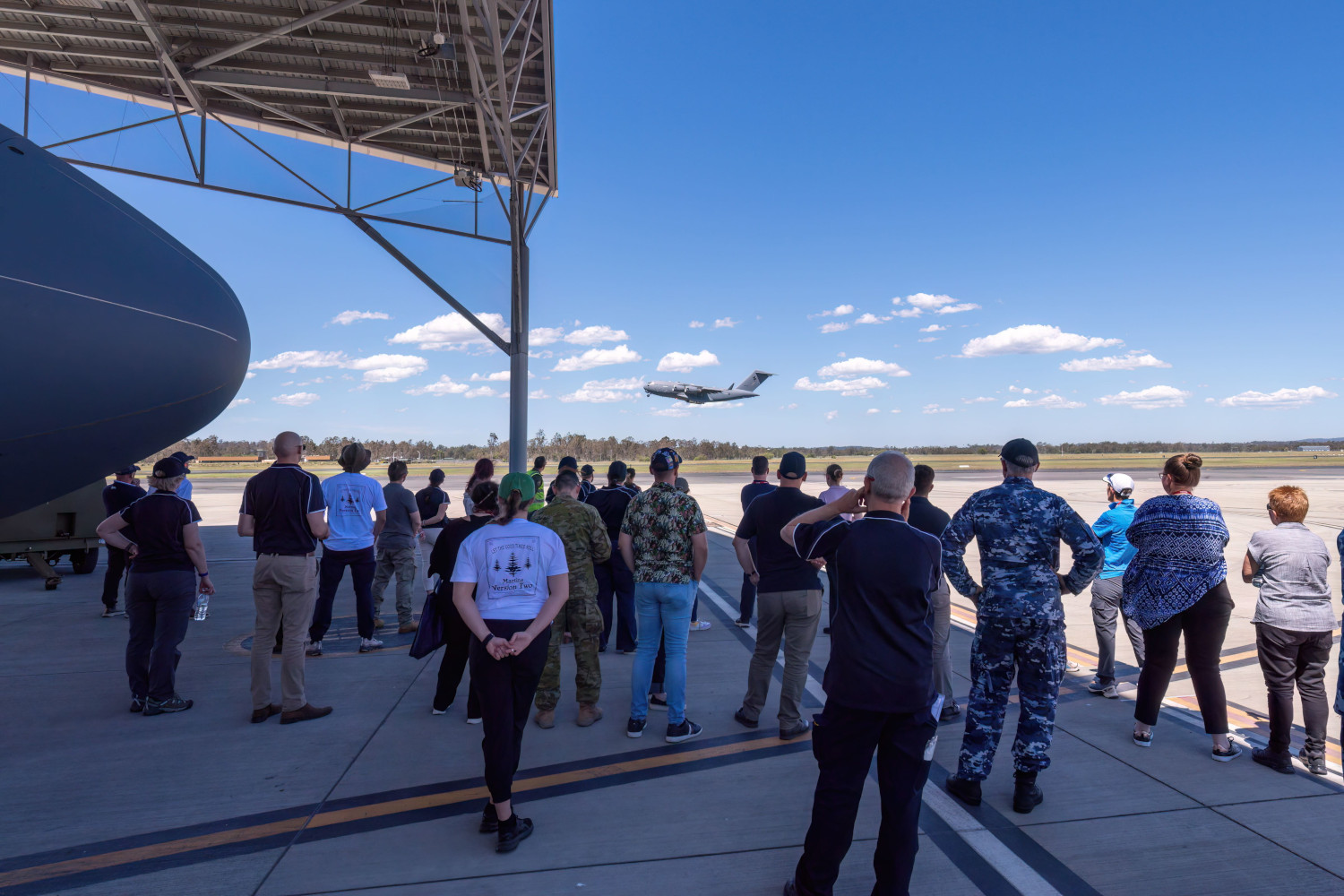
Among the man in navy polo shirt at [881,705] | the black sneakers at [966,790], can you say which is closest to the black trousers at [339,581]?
the man in navy polo shirt at [881,705]

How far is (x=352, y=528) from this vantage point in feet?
21.5

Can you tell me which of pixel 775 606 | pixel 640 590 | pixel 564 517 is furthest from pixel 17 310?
pixel 775 606

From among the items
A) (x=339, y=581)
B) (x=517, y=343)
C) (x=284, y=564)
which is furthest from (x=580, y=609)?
(x=517, y=343)

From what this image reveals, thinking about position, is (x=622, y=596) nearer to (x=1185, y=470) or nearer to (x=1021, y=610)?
(x=1021, y=610)

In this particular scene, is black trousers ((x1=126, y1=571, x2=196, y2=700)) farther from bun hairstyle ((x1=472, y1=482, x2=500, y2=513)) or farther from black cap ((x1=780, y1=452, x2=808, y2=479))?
black cap ((x1=780, y1=452, x2=808, y2=479))

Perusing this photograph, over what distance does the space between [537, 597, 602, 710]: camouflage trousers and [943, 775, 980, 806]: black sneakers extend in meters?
2.37

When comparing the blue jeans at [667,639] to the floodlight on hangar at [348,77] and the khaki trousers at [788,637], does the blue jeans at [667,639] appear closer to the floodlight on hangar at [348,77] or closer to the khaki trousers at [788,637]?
the khaki trousers at [788,637]

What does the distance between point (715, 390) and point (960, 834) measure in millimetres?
44105

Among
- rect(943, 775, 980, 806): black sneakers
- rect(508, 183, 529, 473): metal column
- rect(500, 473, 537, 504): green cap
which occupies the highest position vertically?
rect(508, 183, 529, 473): metal column

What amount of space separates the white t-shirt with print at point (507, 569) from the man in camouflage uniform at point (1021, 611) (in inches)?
84.6

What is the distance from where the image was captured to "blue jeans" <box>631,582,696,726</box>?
4.62 m

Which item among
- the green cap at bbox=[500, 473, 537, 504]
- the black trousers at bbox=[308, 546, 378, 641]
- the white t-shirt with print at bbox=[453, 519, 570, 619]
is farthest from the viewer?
the black trousers at bbox=[308, 546, 378, 641]

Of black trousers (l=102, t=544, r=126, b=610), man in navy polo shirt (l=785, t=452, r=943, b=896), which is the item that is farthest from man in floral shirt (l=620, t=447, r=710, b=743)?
black trousers (l=102, t=544, r=126, b=610)

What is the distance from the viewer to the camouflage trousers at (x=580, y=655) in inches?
189
